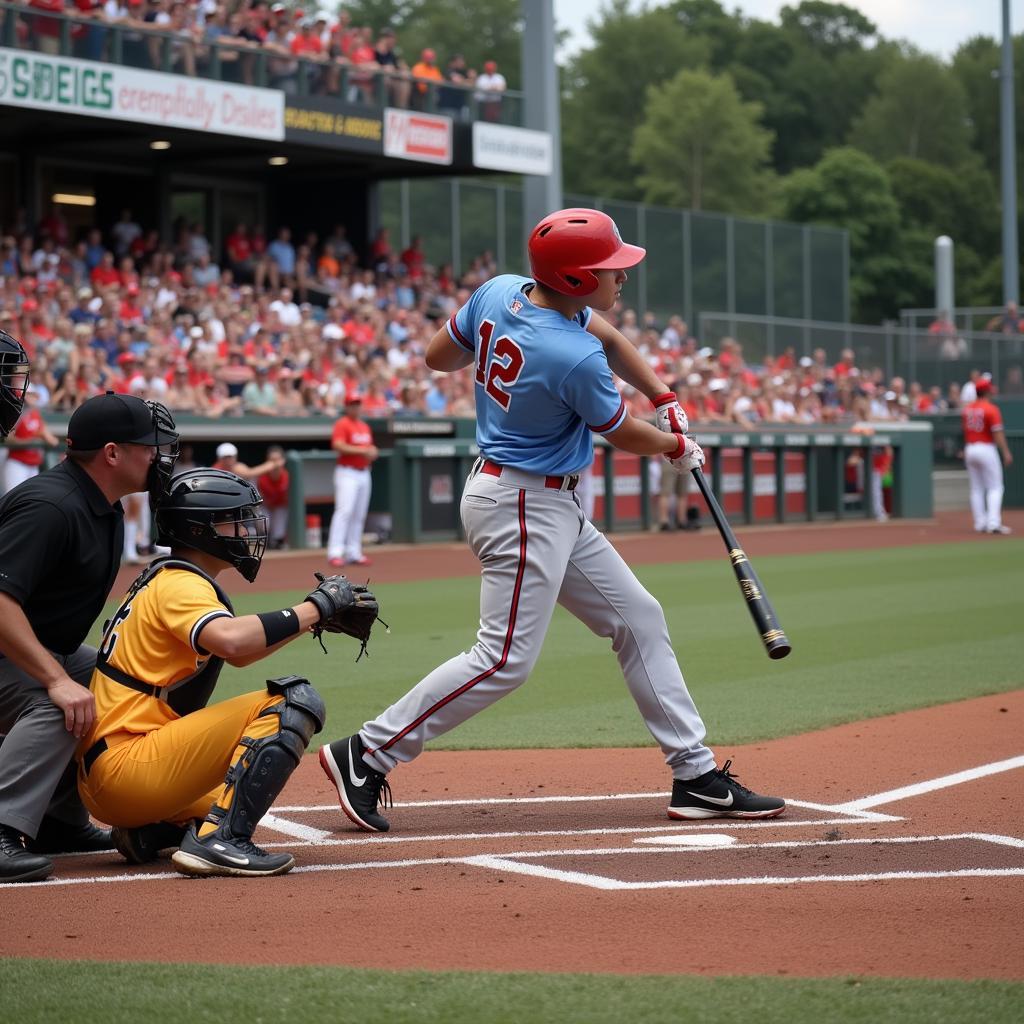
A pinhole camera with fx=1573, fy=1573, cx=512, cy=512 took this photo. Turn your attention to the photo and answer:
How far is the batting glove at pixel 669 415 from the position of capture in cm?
571

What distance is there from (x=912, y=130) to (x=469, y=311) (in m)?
86.5

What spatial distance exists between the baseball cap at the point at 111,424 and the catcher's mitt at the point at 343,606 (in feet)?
2.42

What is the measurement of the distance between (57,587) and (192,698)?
1.83 feet

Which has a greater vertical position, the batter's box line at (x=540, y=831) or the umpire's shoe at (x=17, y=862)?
the umpire's shoe at (x=17, y=862)

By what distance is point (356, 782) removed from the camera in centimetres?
545

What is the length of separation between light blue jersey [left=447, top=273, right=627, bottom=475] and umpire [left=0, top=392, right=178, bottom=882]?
43.5 inches

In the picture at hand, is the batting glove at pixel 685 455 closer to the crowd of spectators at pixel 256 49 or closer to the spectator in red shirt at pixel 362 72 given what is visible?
the crowd of spectators at pixel 256 49

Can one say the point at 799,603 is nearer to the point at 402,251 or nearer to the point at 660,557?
the point at 660,557

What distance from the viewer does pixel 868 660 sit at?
9.97m

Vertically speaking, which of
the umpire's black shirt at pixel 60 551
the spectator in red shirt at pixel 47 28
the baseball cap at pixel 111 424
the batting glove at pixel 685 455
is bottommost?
the umpire's black shirt at pixel 60 551

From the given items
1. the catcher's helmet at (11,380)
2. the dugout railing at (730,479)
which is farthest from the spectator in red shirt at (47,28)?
the catcher's helmet at (11,380)

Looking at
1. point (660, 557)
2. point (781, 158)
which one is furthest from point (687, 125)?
point (660, 557)

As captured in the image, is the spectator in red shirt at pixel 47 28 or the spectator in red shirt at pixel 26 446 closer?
the spectator in red shirt at pixel 26 446

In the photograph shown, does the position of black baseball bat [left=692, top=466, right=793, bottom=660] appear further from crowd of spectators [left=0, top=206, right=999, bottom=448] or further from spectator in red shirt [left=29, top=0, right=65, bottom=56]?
spectator in red shirt [left=29, top=0, right=65, bottom=56]
